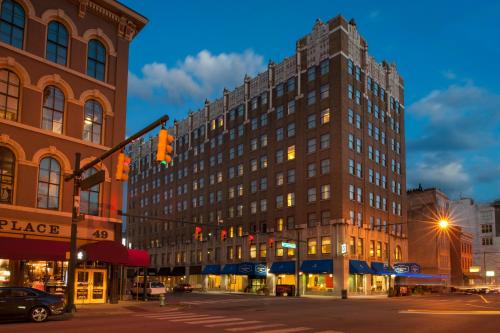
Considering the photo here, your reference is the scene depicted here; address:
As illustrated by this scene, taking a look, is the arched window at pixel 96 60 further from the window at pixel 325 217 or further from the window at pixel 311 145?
the window at pixel 311 145

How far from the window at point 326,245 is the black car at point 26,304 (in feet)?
147

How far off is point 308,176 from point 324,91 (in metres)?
11.4

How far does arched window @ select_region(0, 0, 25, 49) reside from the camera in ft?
99.9

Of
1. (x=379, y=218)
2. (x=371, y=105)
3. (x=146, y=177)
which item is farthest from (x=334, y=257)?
→ (x=146, y=177)

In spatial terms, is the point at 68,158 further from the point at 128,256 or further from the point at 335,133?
the point at 335,133

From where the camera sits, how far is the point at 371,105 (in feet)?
237

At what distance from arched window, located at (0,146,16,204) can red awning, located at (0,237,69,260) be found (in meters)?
2.54

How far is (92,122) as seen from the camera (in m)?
34.4

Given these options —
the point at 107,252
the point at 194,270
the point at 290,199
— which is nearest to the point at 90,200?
the point at 107,252

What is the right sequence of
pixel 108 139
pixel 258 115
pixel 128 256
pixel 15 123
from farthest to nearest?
pixel 258 115 → pixel 108 139 → pixel 128 256 → pixel 15 123

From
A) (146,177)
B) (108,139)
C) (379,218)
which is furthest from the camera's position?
(146,177)

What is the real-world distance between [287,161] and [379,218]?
14.8 metres

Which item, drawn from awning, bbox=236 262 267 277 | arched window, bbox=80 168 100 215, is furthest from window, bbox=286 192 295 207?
arched window, bbox=80 168 100 215

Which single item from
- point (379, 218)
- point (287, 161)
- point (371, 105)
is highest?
point (371, 105)
